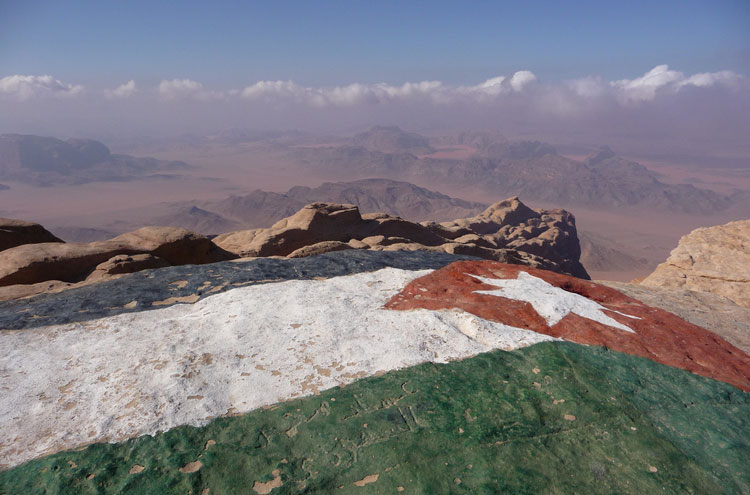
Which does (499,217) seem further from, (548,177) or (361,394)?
(548,177)

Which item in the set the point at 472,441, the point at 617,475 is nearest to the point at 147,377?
the point at 472,441

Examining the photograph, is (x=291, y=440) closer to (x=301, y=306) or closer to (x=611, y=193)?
(x=301, y=306)

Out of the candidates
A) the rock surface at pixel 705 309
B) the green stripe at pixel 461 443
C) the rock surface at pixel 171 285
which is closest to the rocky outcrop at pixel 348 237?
the rock surface at pixel 171 285

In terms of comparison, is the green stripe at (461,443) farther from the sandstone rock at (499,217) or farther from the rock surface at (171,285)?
the sandstone rock at (499,217)

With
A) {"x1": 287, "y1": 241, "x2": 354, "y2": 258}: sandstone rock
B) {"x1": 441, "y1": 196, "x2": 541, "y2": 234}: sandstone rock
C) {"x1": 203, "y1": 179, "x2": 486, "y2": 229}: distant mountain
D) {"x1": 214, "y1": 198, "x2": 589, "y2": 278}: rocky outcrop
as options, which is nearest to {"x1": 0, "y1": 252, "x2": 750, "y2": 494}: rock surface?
{"x1": 287, "y1": 241, "x2": 354, "y2": 258}: sandstone rock

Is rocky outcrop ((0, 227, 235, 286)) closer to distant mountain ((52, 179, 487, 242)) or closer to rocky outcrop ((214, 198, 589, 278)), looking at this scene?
rocky outcrop ((214, 198, 589, 278))

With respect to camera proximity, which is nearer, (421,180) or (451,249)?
(451,249)

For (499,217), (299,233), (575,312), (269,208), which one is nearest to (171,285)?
(575,312)
